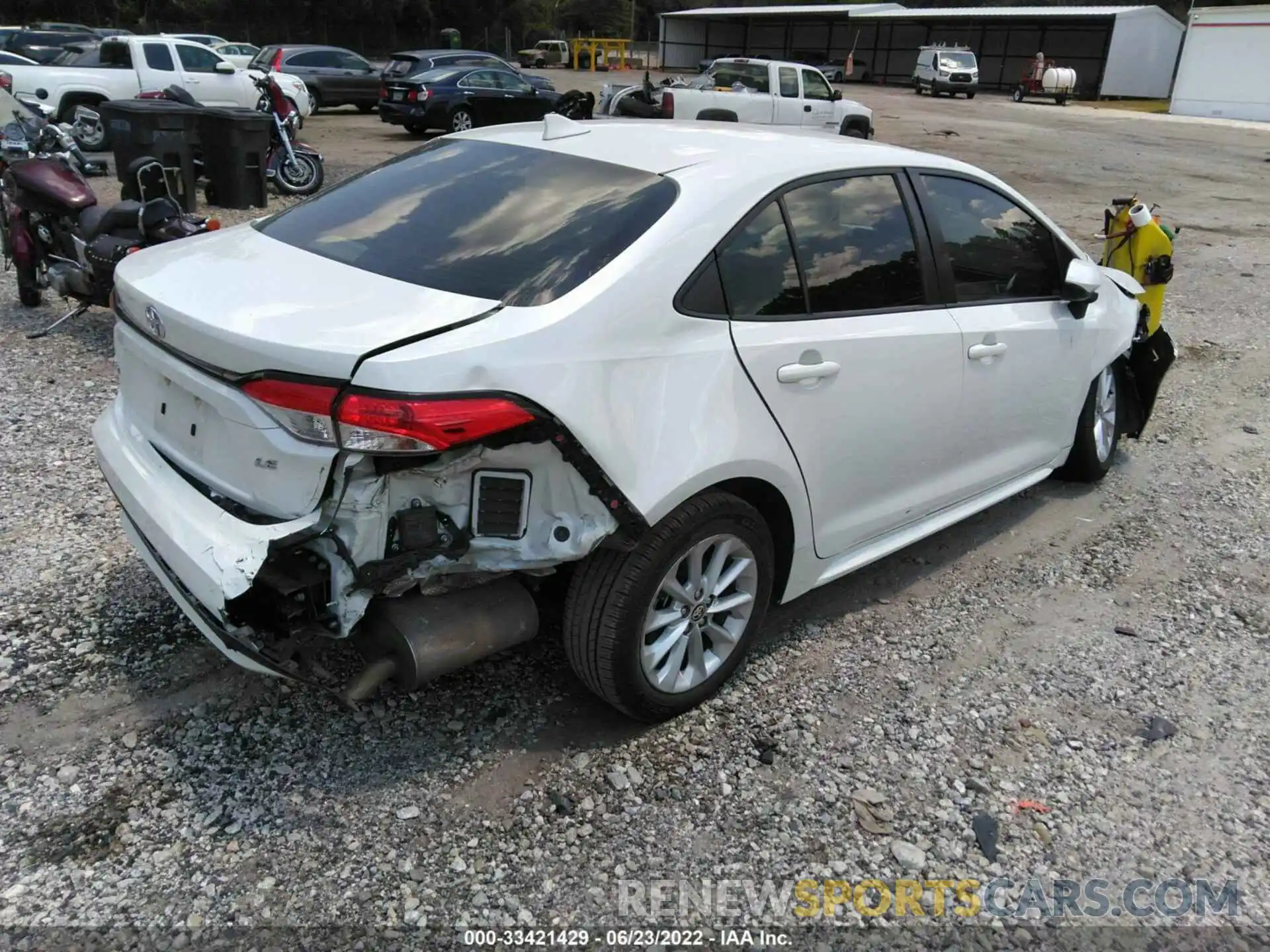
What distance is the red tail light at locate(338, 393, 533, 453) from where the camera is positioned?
7.47ft

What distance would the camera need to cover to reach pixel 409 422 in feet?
7.47

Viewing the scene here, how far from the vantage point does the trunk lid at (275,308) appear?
2377 millimetres

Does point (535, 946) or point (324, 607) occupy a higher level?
point (324, 607)

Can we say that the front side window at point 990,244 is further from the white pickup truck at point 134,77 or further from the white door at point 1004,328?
the white pickup truck at point 134,77

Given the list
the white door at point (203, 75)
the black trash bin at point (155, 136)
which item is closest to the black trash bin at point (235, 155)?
the black trash bin at point (155, 136)

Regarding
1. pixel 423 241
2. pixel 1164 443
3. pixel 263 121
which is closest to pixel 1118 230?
pixel 1164 443

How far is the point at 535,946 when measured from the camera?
2316mm

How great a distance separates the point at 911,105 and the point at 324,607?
3559cm

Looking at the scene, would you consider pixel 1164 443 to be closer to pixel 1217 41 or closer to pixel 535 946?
pixel 535 946

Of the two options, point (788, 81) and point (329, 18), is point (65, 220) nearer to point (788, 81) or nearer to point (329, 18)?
point (788, 81)

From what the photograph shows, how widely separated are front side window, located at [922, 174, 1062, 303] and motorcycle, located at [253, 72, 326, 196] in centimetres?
979

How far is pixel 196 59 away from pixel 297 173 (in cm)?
697

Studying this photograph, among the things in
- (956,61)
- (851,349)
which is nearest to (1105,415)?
(851,349)

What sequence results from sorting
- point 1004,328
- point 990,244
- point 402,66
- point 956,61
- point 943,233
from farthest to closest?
point 956,61 < point 402,66 < point 990,244 < point 1004,328 < point 943,233
